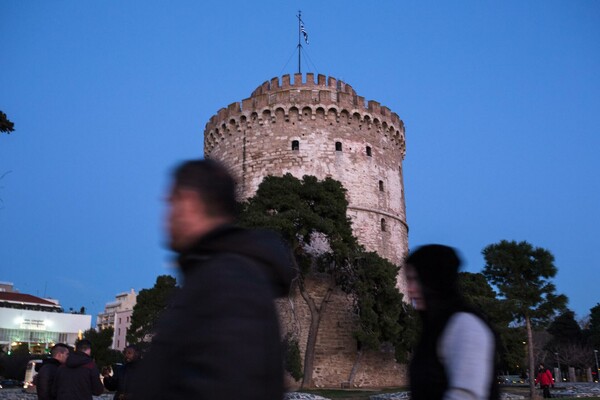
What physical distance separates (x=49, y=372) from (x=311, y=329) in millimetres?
15535

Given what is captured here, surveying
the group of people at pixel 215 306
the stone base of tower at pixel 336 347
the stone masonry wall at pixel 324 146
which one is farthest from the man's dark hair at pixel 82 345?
the stone masonry wall at pixel 324 146

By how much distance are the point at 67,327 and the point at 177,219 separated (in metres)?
69.0

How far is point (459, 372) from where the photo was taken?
2.49 meters

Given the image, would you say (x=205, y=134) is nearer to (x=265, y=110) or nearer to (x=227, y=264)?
(x=265, y=110)

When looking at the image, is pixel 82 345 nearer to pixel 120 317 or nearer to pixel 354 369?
pixel 354 369

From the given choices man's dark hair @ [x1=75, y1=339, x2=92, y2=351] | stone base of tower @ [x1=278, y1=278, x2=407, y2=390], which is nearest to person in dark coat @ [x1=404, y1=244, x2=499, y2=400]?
man's dark hair @ [x1=75, y1=339, x2=92, y2=351]

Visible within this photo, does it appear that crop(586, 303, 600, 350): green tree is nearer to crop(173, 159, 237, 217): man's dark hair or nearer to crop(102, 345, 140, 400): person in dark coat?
crop(102, 345, 140, 400): person in dark coat

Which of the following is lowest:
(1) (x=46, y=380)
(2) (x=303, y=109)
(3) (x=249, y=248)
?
(1) (x=46, y=380)

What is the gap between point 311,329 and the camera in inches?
819

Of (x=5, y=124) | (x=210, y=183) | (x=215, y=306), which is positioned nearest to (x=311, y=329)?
(x=5, y=124)

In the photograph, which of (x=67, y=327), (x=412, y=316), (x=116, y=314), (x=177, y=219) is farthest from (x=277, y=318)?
(x=116, y=314)

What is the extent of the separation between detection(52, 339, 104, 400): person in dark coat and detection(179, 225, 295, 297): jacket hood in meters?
4.41

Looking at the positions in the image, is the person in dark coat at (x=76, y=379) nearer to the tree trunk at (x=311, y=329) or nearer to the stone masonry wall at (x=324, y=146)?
the tree trunk at (x=311, y=329)

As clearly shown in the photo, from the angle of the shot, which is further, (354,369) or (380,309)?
(354,369)
